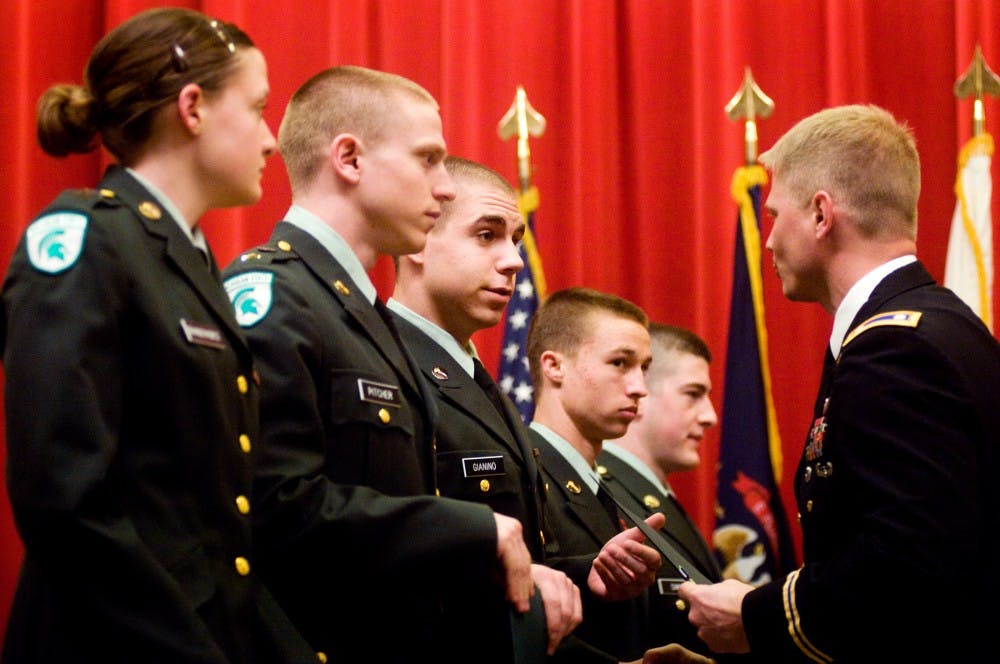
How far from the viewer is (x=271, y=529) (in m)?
1.80

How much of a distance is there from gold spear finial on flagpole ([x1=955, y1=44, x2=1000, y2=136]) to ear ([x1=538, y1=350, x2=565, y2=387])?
2.38 m

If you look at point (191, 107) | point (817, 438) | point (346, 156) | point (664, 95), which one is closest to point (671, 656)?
point (817, 438)

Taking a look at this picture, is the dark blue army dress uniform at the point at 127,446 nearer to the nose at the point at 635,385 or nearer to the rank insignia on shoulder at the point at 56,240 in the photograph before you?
the rank insignia on shoulder at the point at 56,240

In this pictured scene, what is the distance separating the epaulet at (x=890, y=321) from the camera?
223 cm

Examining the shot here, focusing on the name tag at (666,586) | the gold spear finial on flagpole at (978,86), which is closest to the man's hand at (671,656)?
the name tag at (666,586)

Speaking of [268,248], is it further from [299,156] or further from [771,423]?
[771,423]

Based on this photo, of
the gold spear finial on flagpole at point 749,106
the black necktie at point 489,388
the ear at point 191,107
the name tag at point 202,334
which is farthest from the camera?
the gold spear finial on flagpole at point 749,106

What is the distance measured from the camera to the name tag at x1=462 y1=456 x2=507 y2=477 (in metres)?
2.42

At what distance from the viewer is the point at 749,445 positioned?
4.80m

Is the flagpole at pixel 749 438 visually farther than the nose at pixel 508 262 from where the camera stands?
Yes

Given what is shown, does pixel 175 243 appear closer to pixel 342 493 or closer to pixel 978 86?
pixel 342 493

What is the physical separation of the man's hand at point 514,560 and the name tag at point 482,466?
1.45ft

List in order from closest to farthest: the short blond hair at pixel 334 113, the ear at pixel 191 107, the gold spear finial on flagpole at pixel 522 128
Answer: the ear at pixel 191 107 < the short blond hair at pixel 334 113 < the gold spear finial on flagpole at pixel 522 128

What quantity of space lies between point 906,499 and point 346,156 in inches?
46.6
